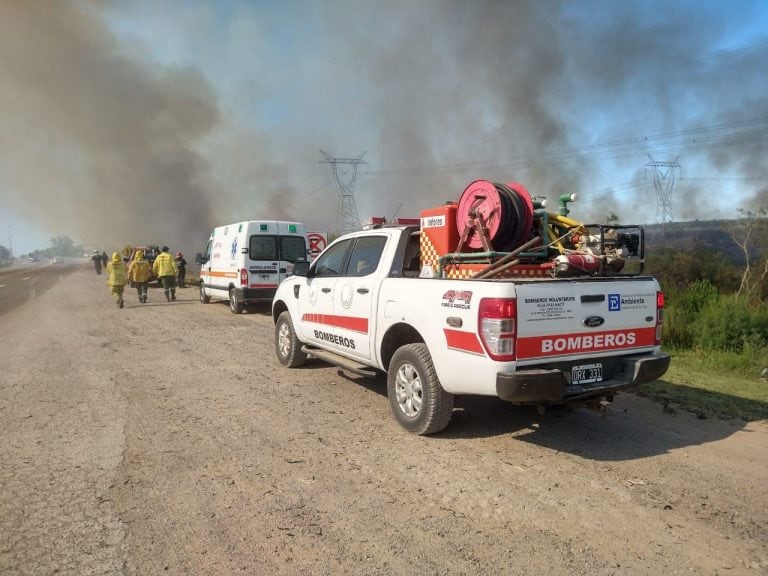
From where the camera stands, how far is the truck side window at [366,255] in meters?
5.09

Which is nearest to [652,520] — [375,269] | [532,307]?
[532,307]

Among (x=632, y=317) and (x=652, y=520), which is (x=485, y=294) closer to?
(x=632, y=317)

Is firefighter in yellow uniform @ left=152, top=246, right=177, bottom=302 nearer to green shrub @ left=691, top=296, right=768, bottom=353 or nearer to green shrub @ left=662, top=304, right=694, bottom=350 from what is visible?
green shrub @ left=662, top=304, right=694, bottom=350

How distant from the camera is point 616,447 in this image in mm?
3984

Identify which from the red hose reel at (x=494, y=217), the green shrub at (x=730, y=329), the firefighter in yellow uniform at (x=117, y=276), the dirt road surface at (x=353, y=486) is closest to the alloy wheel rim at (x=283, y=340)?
the dirt road surface at (x=353, y=486)

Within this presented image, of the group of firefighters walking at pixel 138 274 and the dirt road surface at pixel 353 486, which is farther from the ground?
the group of firefighters walking at pixel 138 274

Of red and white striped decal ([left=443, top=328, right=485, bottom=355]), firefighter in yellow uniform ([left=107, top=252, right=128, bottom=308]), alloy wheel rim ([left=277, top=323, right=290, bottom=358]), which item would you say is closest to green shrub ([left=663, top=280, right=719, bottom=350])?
alloy wheel rim ([left=277, top=323, right=290, bottom=358])

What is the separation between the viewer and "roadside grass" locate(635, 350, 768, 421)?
504cm

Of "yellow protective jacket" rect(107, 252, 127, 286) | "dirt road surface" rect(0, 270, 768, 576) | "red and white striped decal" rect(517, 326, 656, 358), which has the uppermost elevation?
"yellow protective jacket" rect(107, 252, 127, 286)

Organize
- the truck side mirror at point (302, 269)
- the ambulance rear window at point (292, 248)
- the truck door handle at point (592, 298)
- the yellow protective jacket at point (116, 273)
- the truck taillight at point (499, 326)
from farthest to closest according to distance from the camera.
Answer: the yellow protective jacket at point (116, 273), the ambulance rear window at point (292, 248), the truck side mirror at point (302, 269), the truck door handle at point (592, 298), the truck taillight at point (499, 326)

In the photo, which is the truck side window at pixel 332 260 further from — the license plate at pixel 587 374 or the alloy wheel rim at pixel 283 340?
the license plate at pixel 587 374

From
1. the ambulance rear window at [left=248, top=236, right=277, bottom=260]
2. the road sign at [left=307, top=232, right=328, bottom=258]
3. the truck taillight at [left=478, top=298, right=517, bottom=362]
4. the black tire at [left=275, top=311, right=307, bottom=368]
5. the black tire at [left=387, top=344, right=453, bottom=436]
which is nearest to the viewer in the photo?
the truck taillight at [left=478, top=298, right=517, bottom=362]

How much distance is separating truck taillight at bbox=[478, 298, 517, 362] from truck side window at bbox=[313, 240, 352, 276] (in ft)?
7.98

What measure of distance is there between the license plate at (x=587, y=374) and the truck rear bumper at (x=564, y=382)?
3cm
